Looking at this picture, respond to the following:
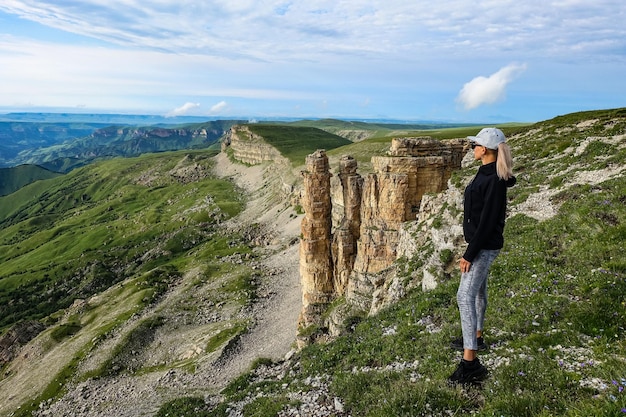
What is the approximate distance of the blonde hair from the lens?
10383mm

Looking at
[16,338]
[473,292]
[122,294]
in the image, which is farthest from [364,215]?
[16,338]

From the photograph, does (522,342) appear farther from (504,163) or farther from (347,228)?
(347,228)

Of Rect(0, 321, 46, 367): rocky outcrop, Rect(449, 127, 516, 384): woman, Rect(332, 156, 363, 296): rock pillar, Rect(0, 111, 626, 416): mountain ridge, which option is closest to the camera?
Rect(449, 127, 516, 384): woman

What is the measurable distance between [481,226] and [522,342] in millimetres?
4936

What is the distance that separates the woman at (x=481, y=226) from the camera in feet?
34.9

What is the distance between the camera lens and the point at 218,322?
74188 mm

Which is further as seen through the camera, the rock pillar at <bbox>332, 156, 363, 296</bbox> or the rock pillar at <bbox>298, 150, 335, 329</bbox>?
the rock pillar at <bbox>298, 150, 335, 329</bbox>

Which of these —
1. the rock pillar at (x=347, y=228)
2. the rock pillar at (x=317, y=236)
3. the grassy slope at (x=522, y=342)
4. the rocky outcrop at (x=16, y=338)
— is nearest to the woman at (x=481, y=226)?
the grassy slope at (x=522, y=342)

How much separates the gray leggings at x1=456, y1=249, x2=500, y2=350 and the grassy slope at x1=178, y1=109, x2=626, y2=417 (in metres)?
1.36

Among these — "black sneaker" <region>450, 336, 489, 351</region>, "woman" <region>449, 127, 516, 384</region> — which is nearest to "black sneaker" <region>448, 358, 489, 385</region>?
"woman" <region>449, 127, 516, 384</region>

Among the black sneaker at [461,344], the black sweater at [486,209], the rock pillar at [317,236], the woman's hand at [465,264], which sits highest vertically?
the black sweater at [486,209]

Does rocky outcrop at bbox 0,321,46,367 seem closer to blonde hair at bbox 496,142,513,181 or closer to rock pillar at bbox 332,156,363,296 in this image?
rock pillar at bbox 332,156,363,296

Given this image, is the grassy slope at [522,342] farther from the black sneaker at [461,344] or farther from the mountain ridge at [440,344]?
the black sneaker at [461,344]

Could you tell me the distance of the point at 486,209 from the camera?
10742 millimetres
